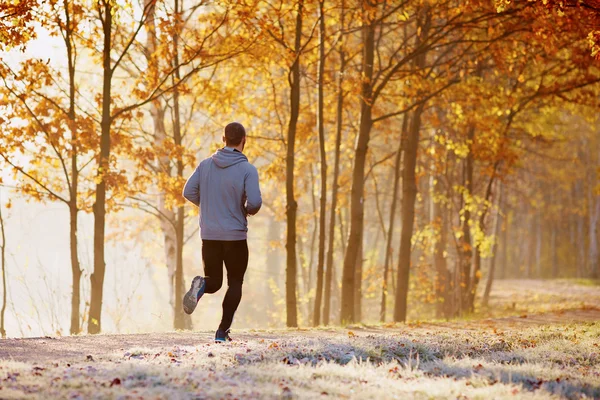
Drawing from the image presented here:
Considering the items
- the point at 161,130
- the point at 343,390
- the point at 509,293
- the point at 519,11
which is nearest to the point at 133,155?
the point at 161,130

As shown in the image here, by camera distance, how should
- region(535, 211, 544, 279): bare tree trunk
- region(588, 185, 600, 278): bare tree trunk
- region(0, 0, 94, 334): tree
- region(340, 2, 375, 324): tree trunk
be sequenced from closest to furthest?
region(0, 0, 94, 334): tree → region(340, 2, 375, 324): tree trunk → region(588, 185, 600, 278): bare tree trunk → region(535, 211, 544, 279): bare tree trunk

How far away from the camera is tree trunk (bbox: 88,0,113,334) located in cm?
1152

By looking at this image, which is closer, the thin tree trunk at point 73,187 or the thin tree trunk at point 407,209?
the thin tree trunk at point 73,187

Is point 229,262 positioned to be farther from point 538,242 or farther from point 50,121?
point 538,242

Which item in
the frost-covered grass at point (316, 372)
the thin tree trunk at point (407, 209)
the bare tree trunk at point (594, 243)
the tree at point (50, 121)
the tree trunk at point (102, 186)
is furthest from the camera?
the bare tree trunk at point (594, 243)

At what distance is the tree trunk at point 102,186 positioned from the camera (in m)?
11.5

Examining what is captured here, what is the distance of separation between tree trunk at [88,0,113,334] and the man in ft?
15.7

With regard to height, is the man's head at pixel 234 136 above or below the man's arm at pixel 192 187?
above

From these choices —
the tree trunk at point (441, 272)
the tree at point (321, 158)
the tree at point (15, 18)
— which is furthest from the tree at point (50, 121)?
the tree trunk at point (441, 272)

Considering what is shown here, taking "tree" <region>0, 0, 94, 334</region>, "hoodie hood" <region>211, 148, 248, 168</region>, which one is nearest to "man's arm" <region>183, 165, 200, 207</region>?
"hoodie hood" <region>211, 148, 248, 168</region>

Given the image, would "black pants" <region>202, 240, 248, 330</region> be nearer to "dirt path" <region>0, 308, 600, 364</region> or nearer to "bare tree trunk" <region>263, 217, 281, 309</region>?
"dirt path" <region>0, 308, 600, 364</region>

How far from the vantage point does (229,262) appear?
7152mm

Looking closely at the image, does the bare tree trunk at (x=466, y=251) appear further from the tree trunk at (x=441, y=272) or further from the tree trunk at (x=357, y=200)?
the tree trunk at (x=357, y=200)

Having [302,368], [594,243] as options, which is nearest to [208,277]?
[302,368]
